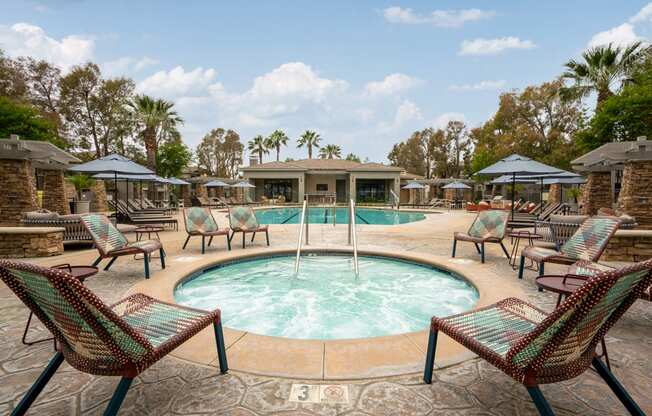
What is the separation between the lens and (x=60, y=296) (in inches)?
56.2

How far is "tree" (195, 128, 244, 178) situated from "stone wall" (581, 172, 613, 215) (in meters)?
48.8

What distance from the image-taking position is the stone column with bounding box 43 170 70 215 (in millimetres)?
10805

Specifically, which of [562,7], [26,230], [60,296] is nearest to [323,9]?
[562,7]

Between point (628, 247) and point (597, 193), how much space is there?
7676 millimetres

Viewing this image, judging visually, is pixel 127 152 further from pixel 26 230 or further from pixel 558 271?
pixel 558 271

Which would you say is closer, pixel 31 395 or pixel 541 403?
pixel 541 403

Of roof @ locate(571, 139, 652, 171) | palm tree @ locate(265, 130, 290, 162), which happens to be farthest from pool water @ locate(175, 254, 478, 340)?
palm tree @ locate(265, 130, 290, 162)

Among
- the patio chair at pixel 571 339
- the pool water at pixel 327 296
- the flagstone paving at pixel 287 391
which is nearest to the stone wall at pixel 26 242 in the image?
the pool water at pixel 327 296

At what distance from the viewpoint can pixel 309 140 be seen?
4812 centimetres

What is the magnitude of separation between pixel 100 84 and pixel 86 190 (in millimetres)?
15235

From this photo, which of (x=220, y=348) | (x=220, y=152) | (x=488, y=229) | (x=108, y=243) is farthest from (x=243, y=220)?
(x=220, y=152)

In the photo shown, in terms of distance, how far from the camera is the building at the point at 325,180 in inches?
1138

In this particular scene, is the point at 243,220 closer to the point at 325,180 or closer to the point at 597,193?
the point at 597,193

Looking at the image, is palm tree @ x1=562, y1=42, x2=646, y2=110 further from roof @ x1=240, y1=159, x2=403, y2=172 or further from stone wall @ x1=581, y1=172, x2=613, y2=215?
roof @ x1=240, y1=159, x2=403, y2=172
